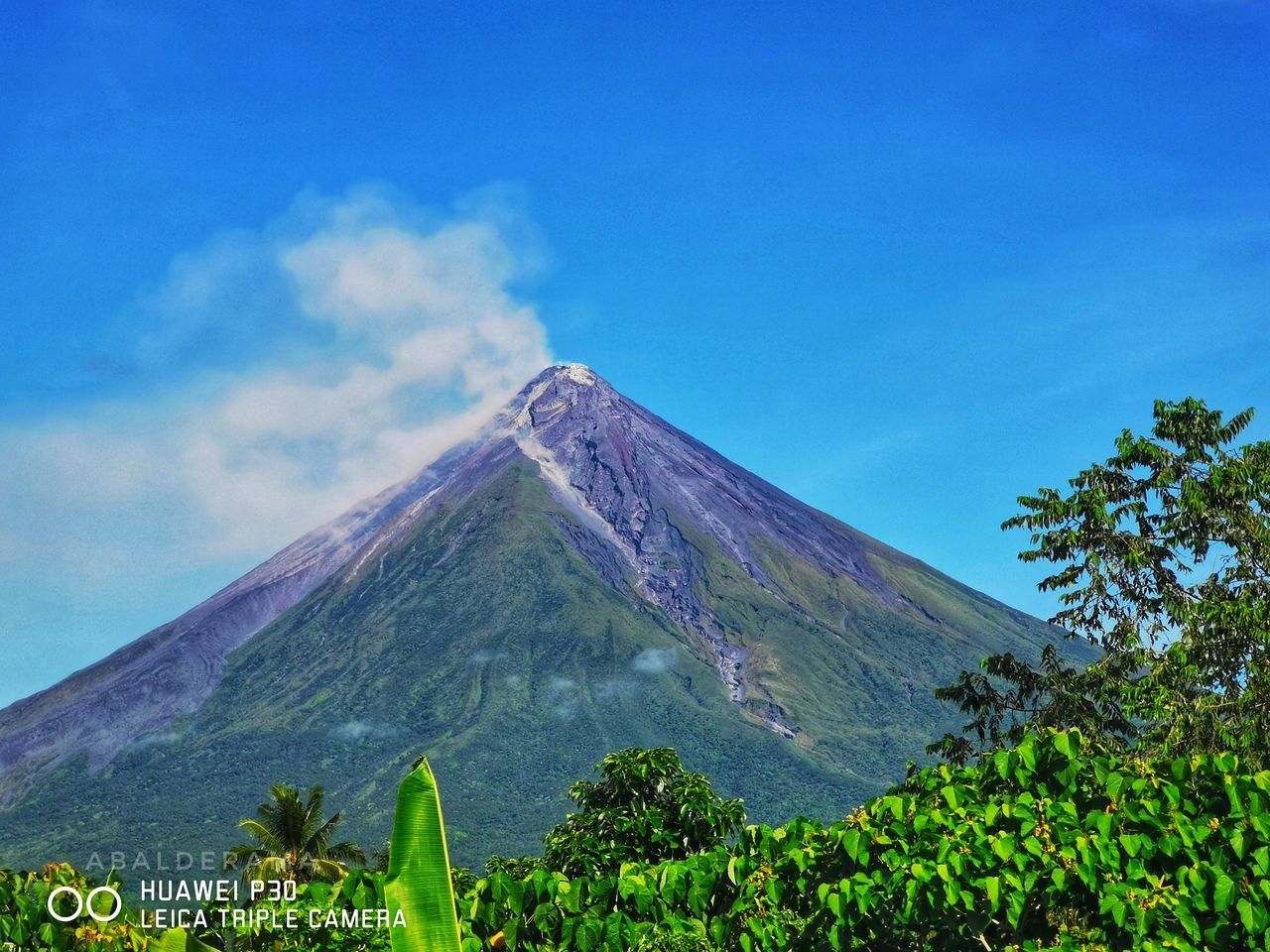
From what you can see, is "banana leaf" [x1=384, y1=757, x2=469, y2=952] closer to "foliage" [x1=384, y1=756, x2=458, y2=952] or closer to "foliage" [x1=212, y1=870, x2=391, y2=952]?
"foliage" [x1=384, y1=756, x2=458, y2=952]

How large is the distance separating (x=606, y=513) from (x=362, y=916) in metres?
154

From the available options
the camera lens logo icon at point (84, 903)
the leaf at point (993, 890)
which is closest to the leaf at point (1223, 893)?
the leaf at point (993, 890)

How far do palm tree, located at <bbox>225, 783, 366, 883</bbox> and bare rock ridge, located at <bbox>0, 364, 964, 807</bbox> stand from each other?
96.8 meters

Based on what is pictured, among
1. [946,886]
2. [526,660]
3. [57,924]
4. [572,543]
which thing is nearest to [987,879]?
[946,886]

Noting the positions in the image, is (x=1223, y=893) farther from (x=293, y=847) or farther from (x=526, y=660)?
(x=526, y=660)

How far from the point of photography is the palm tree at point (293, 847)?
96.4ft

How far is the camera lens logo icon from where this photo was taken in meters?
5.64

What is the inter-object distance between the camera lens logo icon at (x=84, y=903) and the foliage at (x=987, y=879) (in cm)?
159

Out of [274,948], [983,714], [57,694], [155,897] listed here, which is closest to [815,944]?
[274,948]

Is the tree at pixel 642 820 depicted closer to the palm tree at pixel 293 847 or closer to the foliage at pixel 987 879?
the foliage at pixel 987 879

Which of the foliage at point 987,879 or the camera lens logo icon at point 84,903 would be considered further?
the foliage at point 987,879

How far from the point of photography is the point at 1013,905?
5.85 m

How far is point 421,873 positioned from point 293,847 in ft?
95.3

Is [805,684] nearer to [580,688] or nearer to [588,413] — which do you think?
[580,688]
